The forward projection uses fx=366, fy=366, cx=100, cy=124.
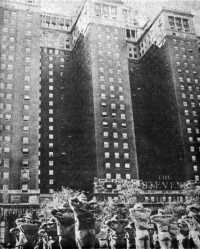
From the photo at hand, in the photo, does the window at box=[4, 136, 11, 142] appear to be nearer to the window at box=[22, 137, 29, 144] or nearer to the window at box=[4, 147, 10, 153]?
the window at box=[4, 147, 10, 153]

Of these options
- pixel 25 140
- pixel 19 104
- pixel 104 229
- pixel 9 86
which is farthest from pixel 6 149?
pixel 104 229

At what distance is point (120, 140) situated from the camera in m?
31.4

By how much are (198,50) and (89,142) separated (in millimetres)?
13224

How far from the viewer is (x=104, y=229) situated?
18.8 meters

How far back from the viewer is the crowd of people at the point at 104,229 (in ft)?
58.2

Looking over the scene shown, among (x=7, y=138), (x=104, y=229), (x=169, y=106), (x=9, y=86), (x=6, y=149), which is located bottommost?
(x=104, y=229)

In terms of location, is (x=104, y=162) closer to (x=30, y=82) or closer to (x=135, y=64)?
(x=30, y=82)

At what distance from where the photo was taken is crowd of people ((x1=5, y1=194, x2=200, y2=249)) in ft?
58.2

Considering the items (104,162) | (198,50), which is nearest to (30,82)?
(104,162)

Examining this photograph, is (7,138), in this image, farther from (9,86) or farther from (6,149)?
(9,86)

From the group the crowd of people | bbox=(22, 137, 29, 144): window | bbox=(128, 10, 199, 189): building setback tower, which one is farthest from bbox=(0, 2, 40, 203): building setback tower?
bbox=(128, 10, 199, 189): building setback tower

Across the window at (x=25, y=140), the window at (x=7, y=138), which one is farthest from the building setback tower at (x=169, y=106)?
the window at (x=7, y=138)

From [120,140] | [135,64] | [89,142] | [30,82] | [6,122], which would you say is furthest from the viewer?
[135,64]

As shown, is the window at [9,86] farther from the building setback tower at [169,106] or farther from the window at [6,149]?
the building setback tower at [169,106]
